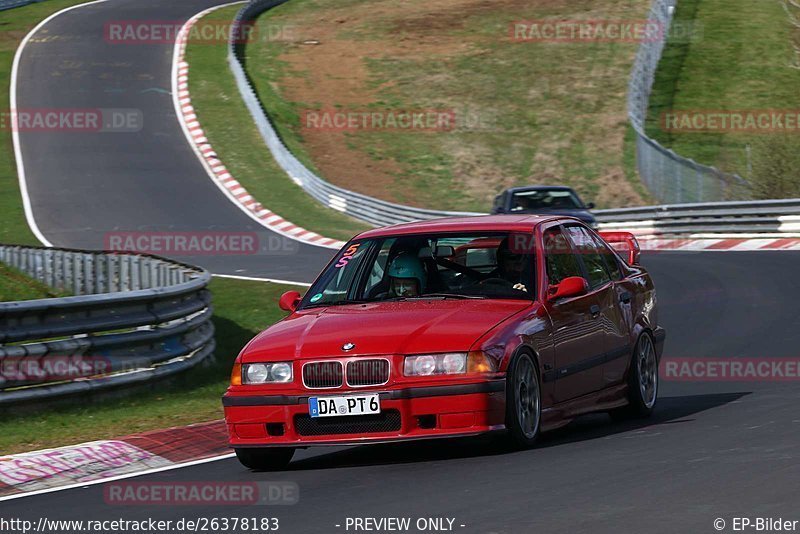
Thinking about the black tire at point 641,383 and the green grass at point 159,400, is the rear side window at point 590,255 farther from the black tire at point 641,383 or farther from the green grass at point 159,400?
the green grass at point 159,400

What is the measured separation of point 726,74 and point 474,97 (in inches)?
325

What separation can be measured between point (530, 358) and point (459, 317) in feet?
1.64

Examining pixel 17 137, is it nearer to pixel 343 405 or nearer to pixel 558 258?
pixel 558 258

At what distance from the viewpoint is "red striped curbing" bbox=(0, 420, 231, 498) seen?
8.54 metres

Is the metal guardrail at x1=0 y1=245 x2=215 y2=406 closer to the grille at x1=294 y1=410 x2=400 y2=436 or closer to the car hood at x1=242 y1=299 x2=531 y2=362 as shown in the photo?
the car hood at x1=242 y1=299 x2=531 y2=362

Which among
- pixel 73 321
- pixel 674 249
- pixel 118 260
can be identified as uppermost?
pixel 73 321

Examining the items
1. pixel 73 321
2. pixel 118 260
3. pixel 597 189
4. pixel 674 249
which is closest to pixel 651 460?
pixel 73 321

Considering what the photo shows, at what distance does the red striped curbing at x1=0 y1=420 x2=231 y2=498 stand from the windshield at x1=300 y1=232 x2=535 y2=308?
1.25m

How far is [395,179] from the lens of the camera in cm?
3834

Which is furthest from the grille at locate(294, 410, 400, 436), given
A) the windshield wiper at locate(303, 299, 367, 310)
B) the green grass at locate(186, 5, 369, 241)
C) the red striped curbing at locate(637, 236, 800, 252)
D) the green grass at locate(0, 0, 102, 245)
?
the green grass at locate(0, 0, 102, 245)

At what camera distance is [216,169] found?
37.2 metres

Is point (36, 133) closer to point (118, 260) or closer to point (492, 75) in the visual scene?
point (492, 75)

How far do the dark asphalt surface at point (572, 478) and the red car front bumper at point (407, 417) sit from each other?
0.67 ft

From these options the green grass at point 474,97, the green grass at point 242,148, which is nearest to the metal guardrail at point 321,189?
the green grass at point 242,148
